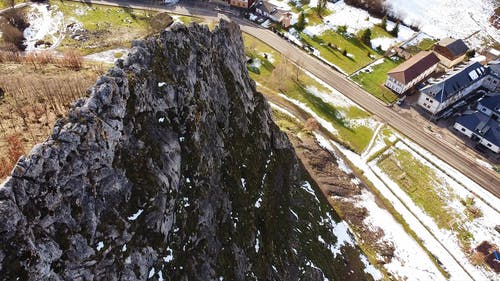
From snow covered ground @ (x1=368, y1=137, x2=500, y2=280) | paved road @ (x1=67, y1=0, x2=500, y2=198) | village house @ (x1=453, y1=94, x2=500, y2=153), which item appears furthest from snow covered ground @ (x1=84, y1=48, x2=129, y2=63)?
village house @ (x1=453, y1=94, x2=500, y2=153)

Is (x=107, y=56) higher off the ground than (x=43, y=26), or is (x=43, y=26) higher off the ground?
(x=107, y=56)

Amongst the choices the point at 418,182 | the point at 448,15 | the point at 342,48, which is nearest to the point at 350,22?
the point at 342,48

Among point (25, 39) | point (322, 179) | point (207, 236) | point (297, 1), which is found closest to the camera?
point (207, 236)

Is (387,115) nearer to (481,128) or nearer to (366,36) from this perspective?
(481,128)

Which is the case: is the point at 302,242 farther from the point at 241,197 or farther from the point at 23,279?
the point at 23,279

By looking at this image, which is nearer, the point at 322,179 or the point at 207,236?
the point at 207,236

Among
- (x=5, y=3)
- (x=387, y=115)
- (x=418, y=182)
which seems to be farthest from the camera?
(x=5, y=3)

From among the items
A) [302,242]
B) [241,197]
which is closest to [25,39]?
[241,197]

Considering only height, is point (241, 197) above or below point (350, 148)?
above
